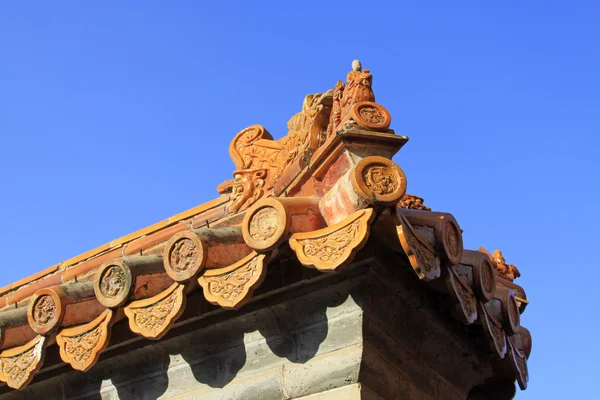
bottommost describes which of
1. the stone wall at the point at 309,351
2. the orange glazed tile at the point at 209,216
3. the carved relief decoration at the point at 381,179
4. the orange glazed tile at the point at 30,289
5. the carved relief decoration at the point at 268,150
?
the stone wall at the point at 309,351

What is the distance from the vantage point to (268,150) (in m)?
6.76

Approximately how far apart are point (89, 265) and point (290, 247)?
2466 mm

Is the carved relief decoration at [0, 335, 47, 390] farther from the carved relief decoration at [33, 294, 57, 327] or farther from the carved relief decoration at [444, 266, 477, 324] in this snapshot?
the carved relief decoration at [444, 266, 477, 324]

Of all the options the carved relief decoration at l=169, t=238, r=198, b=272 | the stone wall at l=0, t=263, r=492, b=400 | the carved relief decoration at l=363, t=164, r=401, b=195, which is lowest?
the stone wall at l=0, t=263, r=492, b=400

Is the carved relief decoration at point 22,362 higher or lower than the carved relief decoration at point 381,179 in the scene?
lower

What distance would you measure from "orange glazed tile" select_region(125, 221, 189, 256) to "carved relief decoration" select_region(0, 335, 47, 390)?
3.62 ft

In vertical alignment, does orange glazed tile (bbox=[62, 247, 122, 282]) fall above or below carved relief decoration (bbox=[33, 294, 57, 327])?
above

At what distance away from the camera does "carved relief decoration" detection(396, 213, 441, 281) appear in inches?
205

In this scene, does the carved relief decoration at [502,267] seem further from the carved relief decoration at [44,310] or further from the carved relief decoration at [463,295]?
the carved relief decoration at [44,310]

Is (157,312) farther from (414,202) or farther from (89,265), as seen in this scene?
(414,202)

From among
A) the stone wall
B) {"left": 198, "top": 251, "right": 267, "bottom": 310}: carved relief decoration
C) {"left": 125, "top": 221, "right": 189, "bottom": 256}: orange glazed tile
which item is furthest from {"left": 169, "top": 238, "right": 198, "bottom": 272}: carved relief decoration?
{"left": 125, "top": 221, "right": 189, "bottom": 256}: orange glazed tile

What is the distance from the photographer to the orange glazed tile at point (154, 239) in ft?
23.0

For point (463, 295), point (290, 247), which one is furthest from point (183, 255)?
point (463, 295)

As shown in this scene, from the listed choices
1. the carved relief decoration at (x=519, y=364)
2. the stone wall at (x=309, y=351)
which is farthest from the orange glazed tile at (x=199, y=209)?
the carved relief decoration at (x=519, y=364)
